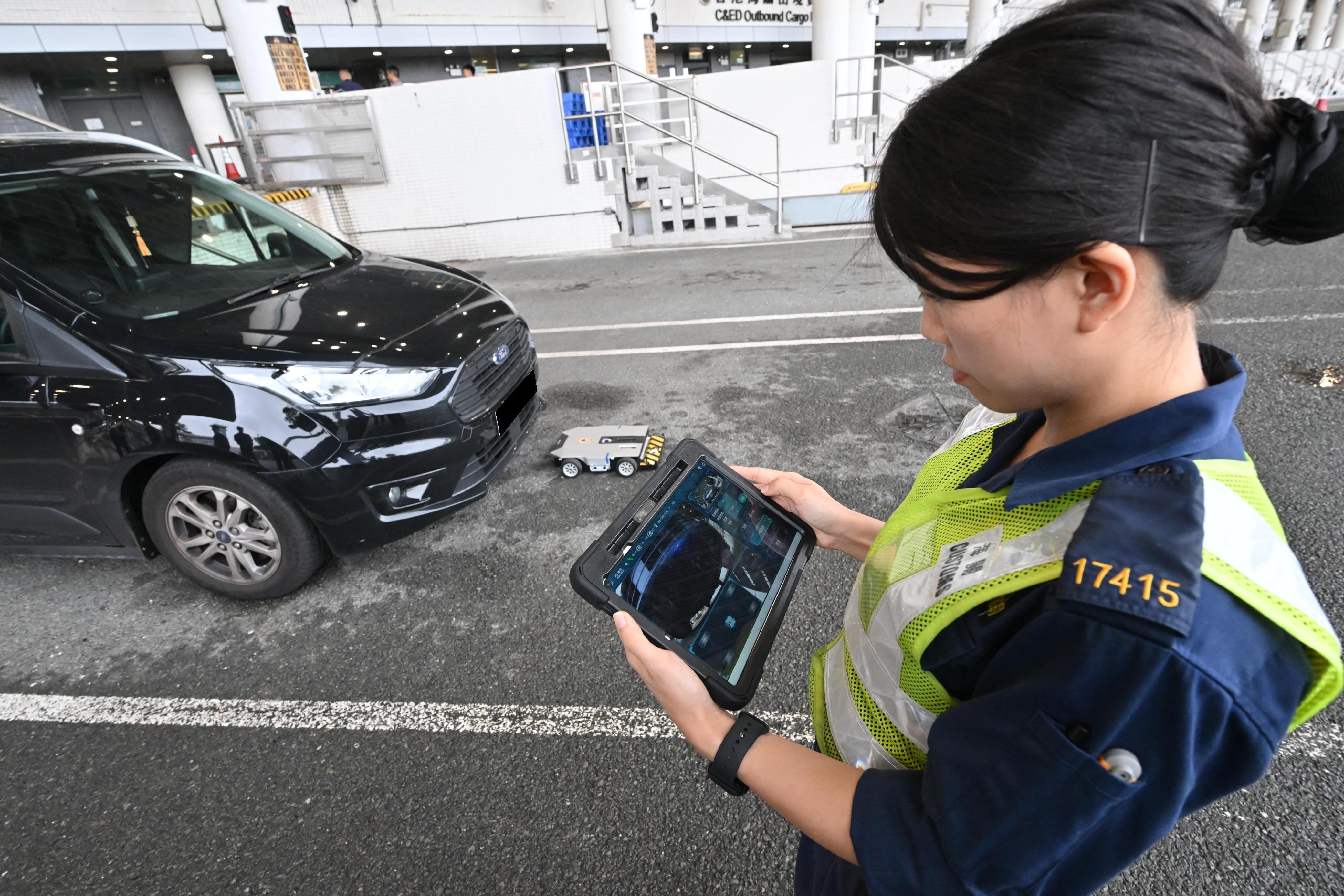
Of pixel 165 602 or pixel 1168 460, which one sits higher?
pixel 1168 460

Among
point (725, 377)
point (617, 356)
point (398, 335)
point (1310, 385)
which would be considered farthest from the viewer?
point (617, 356)

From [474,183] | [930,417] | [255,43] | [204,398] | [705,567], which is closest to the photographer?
[705,567]

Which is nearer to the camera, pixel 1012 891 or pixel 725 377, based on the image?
pixel 1012 891

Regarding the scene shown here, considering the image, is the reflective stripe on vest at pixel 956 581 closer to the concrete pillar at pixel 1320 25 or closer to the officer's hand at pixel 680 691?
the officer's hand at pixel 680 691

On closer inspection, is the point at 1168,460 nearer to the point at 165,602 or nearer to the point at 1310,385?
the point at 165,602

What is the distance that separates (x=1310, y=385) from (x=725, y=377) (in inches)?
141

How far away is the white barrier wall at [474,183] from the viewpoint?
1052 cm

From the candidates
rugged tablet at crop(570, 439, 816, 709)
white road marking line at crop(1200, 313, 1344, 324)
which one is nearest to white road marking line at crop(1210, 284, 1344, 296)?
white road marking line at crop(1200, 313, 1344, 324)

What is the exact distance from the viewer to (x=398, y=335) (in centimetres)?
300

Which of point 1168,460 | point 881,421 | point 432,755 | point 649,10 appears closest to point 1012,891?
point 1168,460

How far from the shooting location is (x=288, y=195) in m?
11.0

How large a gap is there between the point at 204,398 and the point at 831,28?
17046mm

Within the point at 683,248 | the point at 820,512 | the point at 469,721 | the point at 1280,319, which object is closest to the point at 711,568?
the point at 820,512

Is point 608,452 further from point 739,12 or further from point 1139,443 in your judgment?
point 739,12
